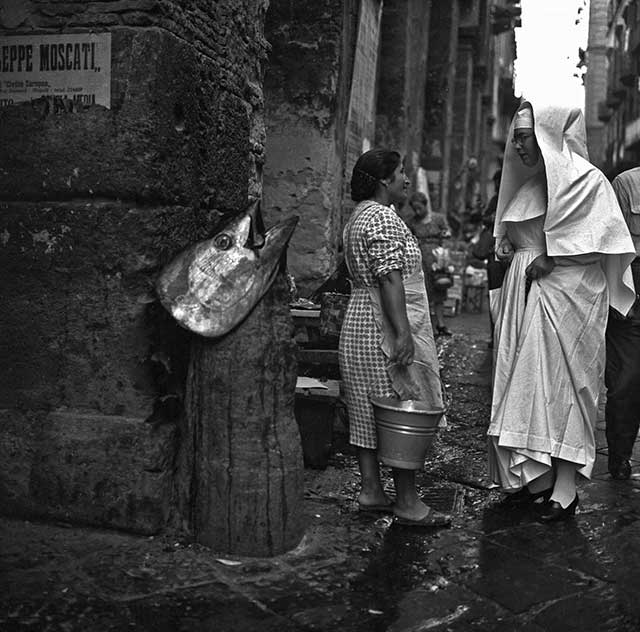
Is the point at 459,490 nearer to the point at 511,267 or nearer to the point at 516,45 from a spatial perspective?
Answer: the point at 511,267

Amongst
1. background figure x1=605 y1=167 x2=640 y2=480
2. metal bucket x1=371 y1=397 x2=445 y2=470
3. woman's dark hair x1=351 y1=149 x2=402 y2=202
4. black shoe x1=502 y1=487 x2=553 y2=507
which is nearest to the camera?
metal bucket x1=371 y1=397 x2=445 y2=470

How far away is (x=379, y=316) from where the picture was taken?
4062 mm

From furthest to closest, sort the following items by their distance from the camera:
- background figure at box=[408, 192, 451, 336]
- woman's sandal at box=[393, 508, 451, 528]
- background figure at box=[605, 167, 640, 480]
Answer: background figure at box=[408, 192, 451, 336], background figure at box=[605, 167, 640, 480], woman's sandal at box=[393, 508, 451, 528]

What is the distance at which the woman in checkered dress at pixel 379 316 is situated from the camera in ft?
13.0

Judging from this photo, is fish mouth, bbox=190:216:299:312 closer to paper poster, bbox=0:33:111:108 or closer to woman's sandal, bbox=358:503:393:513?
paper poster, bbox=0:33:111:108

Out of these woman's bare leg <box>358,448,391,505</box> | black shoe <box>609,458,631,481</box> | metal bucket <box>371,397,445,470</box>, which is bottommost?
black shoe <box>609,458,631,481</box>

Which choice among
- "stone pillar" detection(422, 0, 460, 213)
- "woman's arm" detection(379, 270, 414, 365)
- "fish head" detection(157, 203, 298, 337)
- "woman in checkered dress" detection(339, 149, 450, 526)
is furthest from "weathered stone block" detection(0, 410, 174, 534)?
"stone pillar" detection(422, 0, 460, 213)

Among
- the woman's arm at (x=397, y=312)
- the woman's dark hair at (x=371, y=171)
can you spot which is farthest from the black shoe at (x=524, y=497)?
the woman's dark hair at (x=371, y=171)

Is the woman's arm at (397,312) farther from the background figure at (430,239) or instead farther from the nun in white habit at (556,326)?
the background figure at (430,239)

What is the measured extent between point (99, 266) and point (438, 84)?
1228 centimetres

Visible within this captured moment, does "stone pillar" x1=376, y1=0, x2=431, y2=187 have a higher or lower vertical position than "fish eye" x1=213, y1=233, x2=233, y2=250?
higher

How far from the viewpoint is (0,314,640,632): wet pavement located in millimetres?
3035

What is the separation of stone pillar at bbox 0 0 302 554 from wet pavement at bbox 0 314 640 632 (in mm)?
196

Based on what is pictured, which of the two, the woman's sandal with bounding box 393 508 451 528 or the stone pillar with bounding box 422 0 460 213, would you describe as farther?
the stone pillar with bounding box 422 0 460 213
